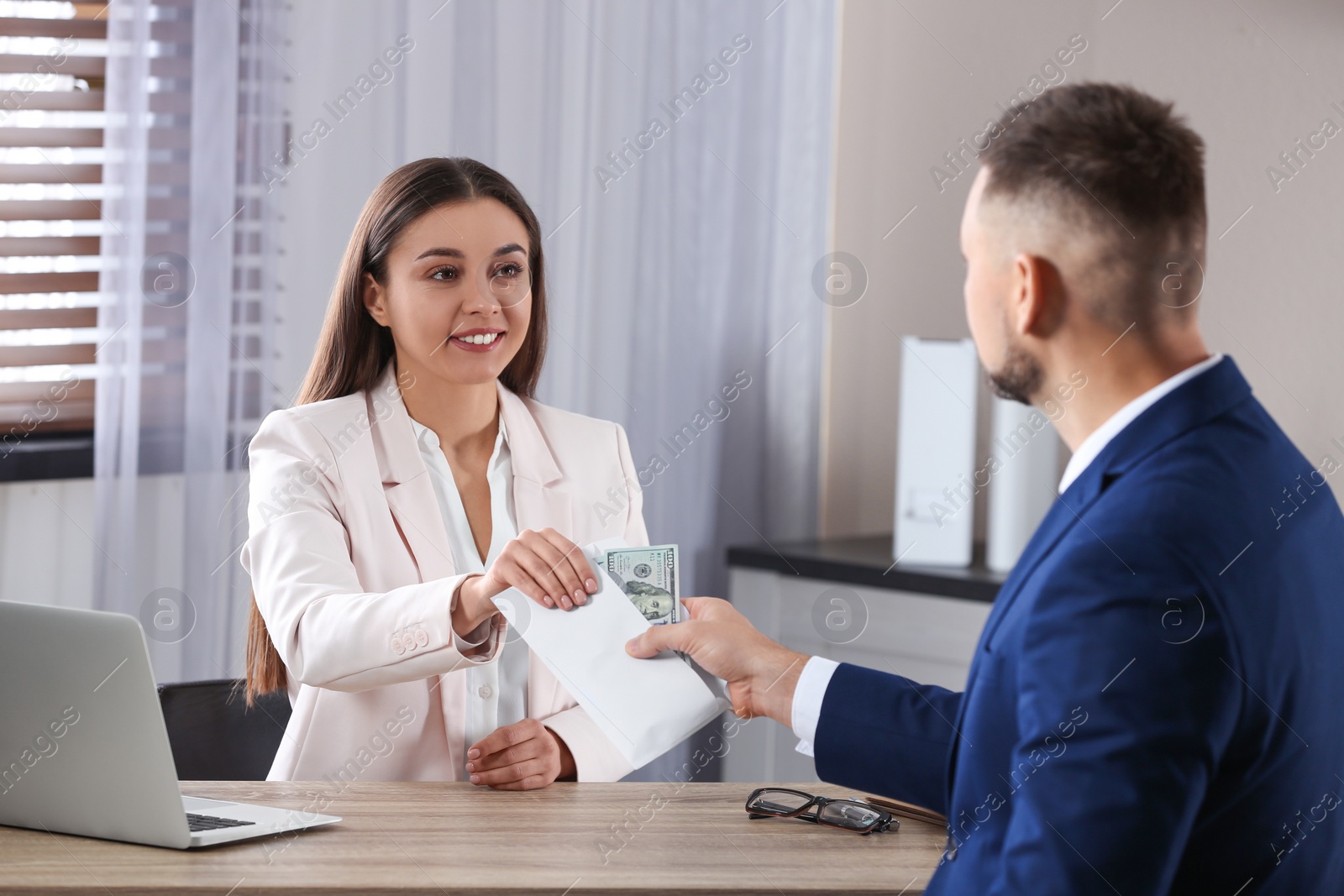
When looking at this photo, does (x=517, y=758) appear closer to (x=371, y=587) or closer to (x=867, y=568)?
(x=371, y=587)

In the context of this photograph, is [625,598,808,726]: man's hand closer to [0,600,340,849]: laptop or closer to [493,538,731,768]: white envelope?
[493,538,731,768]: white envelope

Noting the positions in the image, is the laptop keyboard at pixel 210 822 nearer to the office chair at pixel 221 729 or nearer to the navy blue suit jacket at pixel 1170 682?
the office chair at pixel 221 729

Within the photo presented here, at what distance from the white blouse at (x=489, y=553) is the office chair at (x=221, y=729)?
0.32m

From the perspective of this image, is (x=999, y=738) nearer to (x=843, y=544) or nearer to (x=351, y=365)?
(x=351, y=365)

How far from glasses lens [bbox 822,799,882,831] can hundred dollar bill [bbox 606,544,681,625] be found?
0.30m

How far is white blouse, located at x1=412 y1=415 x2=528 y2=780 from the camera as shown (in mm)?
1952

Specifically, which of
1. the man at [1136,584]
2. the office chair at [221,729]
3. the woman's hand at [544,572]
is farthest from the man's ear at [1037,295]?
the office chair at [221,729]

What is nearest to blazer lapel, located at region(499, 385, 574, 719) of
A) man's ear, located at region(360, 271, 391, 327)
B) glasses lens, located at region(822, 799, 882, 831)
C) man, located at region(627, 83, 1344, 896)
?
man's ear, located at region(360, 271, 391, 327)

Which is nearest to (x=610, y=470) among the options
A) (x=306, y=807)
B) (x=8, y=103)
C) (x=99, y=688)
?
(x=306, y=807)

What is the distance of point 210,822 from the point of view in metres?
1.40

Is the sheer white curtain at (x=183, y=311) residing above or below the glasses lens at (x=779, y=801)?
above

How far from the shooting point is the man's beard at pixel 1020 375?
1202 millimetres

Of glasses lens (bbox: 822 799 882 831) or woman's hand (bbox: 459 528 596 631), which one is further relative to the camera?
woman's hand (bbox: 459 528 596 631)

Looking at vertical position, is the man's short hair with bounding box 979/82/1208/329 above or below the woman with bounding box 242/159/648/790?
above
